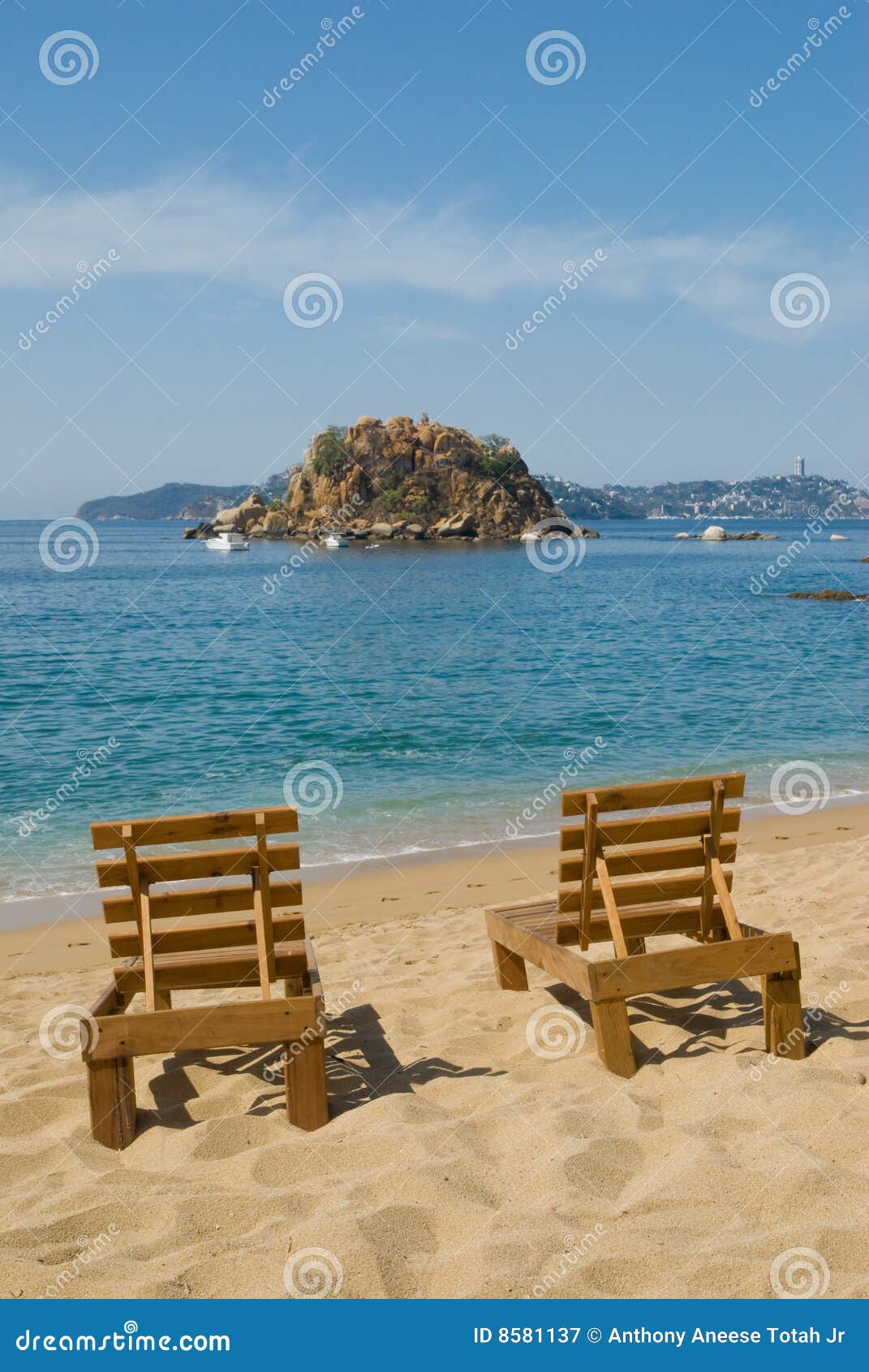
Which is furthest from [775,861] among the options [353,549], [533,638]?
[353,549]

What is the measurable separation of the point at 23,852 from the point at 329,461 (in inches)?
5084

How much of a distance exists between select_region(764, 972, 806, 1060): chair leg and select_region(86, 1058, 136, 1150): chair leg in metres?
2.89

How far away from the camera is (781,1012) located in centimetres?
517

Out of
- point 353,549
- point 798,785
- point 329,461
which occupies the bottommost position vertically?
point 798,785

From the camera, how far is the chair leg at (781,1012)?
515cm

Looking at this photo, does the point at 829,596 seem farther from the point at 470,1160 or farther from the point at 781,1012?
the point at 470,1160

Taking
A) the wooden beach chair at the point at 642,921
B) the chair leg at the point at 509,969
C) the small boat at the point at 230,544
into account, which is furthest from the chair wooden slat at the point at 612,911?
the small boat at the point at 230,544

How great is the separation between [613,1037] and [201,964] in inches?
78.4

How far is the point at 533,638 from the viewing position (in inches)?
1436

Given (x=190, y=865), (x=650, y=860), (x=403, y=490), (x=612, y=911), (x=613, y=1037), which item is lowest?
(x=613, y=1037)

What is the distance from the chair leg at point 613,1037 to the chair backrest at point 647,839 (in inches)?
23.2

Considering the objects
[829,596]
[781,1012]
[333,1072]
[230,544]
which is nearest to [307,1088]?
[333,1072]

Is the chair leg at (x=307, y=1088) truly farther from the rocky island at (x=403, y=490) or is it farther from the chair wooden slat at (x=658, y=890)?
the rocky island at (x=403, y=490)
